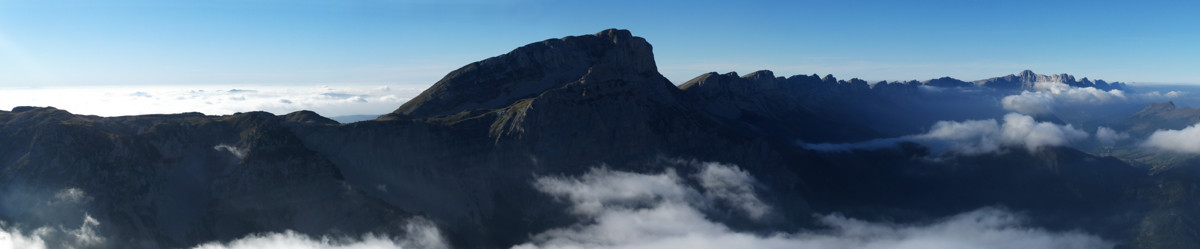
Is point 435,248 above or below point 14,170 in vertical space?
below

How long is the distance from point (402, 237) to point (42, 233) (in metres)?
85.0

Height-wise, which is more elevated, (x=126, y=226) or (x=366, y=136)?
(x=366, y=136)

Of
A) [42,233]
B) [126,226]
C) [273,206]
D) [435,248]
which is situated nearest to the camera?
[42,233]

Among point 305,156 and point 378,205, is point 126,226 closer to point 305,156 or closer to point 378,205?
point 305,156

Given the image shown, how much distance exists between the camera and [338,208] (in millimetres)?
179500

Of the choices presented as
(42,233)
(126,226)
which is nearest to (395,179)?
(126,226)

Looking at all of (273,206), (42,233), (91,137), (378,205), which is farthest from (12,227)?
(378,205)

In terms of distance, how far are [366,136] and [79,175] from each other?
71.8m

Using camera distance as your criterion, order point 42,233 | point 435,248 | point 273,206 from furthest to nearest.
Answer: point 435,248 → point 273,206 → point 42,233

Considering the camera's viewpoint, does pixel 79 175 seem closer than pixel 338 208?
Yes

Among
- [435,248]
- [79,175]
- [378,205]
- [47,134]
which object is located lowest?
[435,248]

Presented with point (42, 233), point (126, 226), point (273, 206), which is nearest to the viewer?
point (42, 233)

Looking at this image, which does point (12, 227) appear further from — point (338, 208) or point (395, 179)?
point (395, 179)

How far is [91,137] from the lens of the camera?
6442 inches
